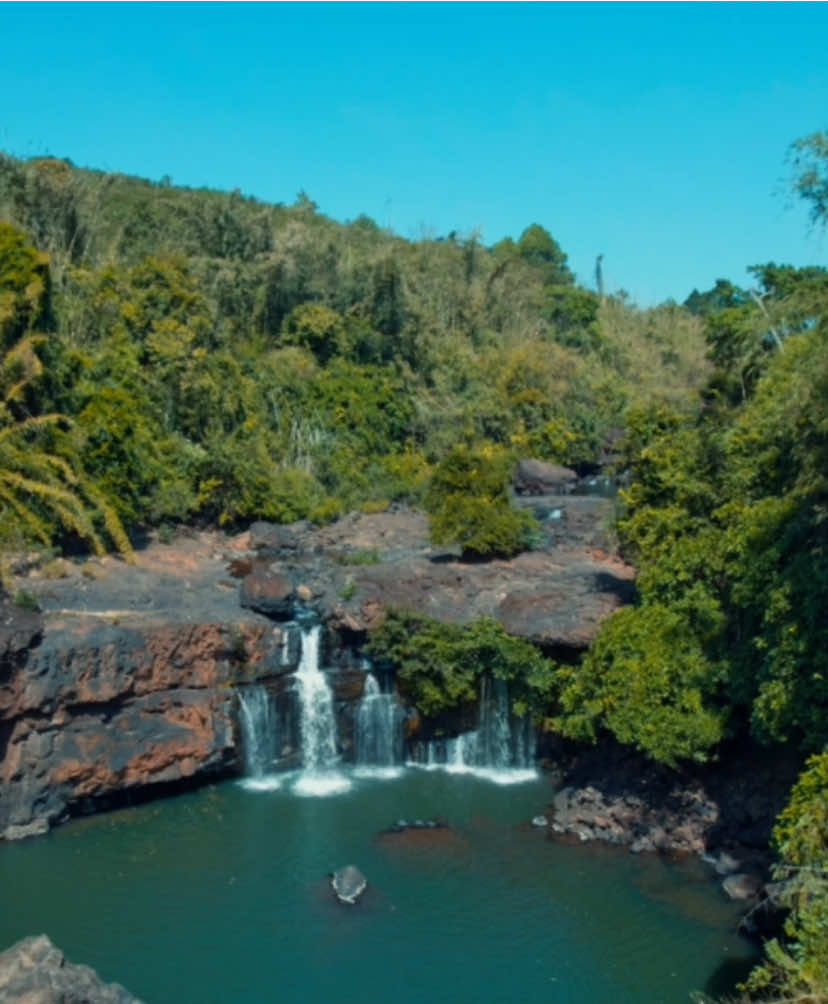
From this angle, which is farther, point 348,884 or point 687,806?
point 687,806

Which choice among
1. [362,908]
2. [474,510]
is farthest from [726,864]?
[474,510]

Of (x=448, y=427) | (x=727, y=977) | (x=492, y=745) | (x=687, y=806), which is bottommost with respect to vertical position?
(x=727, y=977)

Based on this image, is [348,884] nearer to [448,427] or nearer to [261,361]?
[261,361]

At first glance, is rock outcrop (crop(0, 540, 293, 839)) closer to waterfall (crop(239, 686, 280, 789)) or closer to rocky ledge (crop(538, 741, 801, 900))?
waterfall (crop(239, 686, 280, 789))

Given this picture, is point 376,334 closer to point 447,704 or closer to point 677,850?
point 447,704

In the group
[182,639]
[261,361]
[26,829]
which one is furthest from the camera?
[261,361]

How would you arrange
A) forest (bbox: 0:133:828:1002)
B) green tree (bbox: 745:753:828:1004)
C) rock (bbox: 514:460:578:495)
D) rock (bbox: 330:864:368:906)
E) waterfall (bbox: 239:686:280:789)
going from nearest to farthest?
1. green tree (bbox: 745:753:828:1004)
2. rock (bbox: 330:864:368:906)
3. forest (bbox: 0:133:828:1002)
4. waterfall (bbox: 239:686:280:789)
5. rock (bbox: 514:460:578:495)

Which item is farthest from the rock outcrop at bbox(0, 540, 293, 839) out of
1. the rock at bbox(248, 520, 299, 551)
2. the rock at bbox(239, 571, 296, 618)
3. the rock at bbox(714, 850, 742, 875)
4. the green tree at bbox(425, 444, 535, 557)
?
the rock at bbox(714, 850, 742, 875)
